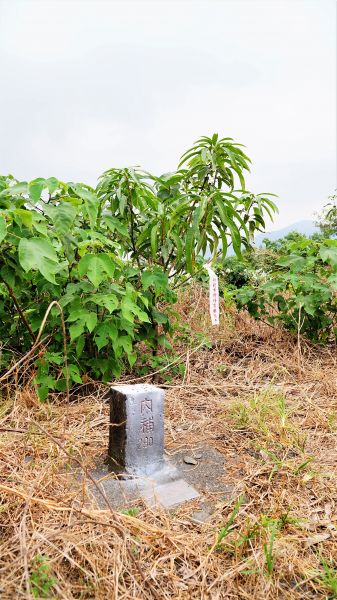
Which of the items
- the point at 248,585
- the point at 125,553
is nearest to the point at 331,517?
the point at 248,585

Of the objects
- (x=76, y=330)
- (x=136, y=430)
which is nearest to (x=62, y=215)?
(x=76, y=330)

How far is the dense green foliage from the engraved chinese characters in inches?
16.9

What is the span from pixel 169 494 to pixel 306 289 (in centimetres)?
212

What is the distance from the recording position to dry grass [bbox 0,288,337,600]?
4.08ft

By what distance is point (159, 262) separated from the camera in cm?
297

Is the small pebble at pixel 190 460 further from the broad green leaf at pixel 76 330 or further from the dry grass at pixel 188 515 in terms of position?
the broad green leaf at pixel 76 330

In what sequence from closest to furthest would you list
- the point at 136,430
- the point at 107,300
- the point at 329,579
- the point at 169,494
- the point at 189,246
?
the point at 329,579
the point at 169,494
the point at 136,430
the point at 107,300
the point at 189,246

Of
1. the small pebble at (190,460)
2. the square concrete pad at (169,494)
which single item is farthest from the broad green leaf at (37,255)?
the small pebble at (190,460)

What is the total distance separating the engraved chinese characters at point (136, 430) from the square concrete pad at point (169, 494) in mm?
126

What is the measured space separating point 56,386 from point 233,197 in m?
1.53

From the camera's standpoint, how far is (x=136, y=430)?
75.2 inches

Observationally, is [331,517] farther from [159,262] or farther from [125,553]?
[159,262]

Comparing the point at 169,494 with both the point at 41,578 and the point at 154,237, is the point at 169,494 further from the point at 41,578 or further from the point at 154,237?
the point at 154,237

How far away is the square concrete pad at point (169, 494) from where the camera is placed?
5.50 feet
